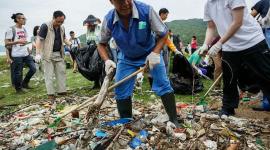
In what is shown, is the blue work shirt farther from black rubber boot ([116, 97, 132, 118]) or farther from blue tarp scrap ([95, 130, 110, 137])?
blue tarp scrap ([95, 130, 110, 137])

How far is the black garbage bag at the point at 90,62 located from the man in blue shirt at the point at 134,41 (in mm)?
2861

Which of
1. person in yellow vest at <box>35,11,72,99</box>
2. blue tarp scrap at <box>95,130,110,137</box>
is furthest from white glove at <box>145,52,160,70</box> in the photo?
person in yellow vest at <box>35,11,72,99</box>

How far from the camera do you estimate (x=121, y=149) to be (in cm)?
231

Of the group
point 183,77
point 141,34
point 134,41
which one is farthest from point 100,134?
point 183,77

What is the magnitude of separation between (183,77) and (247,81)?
1.63 meters

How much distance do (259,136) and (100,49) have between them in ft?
8.40

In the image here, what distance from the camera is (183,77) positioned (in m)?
5.39

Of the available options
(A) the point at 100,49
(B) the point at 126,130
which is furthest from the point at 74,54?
(B) the point at 126,130

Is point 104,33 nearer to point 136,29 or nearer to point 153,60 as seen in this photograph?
point 136,29

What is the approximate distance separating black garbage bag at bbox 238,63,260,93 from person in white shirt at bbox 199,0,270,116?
2.14 m

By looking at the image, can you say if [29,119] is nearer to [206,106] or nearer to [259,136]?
[206,106]

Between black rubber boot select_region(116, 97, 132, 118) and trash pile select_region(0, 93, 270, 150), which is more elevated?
black rubber boot select_region(116, 97, 132, 118)

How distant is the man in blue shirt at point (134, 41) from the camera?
2.42 m

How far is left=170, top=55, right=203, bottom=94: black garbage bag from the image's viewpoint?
201 inches
